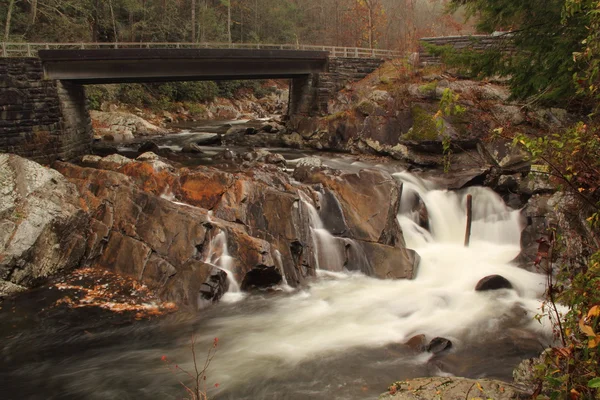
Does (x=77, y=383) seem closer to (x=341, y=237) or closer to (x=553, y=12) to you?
(x=341, y=237)

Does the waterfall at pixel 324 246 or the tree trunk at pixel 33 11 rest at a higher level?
the tree trunk at pixel 33 11

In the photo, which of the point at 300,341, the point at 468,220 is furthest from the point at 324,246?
the point at 468,220

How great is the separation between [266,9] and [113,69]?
38.7m

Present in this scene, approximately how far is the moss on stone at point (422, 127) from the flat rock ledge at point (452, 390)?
1684 cm

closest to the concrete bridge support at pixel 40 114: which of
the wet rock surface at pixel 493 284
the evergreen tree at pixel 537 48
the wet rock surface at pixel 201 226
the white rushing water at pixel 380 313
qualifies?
the wet rock surface at pixel 201 226

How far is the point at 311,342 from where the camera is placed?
922 centimetres

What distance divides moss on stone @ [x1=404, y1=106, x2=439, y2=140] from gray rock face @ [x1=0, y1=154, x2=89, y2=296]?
607 inches

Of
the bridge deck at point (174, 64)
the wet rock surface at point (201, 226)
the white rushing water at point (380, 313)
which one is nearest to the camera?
the white rushing water at point (380, 313)

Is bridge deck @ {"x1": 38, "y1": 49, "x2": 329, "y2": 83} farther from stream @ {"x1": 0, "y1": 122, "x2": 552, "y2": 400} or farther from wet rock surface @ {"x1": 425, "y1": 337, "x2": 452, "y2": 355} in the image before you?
wet rock surface @ {"x1": 425, "y1": 337, "x2": 452, "y2": 355}

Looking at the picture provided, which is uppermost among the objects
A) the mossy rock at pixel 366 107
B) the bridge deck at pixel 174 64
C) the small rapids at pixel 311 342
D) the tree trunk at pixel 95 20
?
the tree trunk at pixel 95 20

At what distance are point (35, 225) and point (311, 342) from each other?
26.3 feet

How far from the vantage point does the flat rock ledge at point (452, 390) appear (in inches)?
194

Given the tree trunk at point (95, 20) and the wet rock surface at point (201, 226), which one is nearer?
the wet rock surface at point (201, 226)

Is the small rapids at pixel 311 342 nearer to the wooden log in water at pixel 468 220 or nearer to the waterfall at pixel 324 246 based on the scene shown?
the waterfall at pixel 324 246
